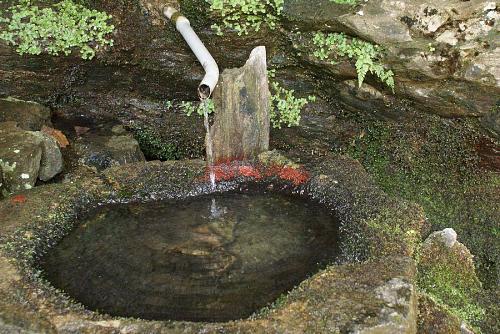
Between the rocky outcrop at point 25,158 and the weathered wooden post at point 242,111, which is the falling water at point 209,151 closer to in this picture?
the weathered wooden post at point 242,111

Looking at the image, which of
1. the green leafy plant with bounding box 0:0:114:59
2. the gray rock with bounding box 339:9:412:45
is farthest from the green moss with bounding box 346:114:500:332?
the green leafy plant with bounding box 0:0:114:59

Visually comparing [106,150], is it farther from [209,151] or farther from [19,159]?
[209,151]

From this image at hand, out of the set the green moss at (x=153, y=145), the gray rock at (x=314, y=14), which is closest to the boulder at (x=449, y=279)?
the gray rock at (x=314, y=14)

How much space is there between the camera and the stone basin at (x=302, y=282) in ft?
11.9

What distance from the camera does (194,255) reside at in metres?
4.59

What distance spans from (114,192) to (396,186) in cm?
358

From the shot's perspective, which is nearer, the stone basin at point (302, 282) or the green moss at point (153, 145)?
the stone basin at point (302, 282)

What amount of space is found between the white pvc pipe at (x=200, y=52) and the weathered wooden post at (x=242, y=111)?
20 centimetres

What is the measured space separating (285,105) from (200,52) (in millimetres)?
1497

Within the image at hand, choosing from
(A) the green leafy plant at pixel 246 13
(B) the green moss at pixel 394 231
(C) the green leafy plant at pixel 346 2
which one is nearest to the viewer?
(B) the green moss at pixel 394 231

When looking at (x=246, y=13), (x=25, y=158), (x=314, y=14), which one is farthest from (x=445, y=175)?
(x=25, y=158)

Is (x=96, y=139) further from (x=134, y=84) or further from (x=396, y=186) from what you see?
(x=396, y=186)

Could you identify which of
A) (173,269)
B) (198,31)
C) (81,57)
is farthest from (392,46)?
(81,57)

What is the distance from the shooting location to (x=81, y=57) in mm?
6555
